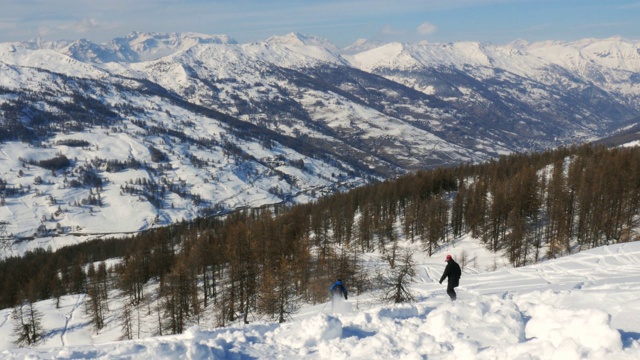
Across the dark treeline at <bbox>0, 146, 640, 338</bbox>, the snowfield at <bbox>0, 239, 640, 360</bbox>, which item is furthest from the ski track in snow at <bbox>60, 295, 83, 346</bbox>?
the snowfield at <bbox>0, 239, 640, 360</bbox>

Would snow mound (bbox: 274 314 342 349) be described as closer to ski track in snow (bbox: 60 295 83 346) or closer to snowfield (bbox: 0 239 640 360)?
snowfield (bbox: 0 239 640 360)

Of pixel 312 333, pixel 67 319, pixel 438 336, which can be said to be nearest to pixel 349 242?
pixel 67 319

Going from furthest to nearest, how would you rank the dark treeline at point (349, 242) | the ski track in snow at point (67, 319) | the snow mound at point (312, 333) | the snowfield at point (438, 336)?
the ski track in snow at point (67, 319), the dark treeline at point (349, 242), the snow mound at point (312, 333), the snowfield at point (438, 336)

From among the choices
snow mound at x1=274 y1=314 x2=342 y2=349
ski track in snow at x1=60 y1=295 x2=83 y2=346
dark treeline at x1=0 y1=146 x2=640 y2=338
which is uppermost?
snow mound at x1=274 y1=314 x2=342 y2=349

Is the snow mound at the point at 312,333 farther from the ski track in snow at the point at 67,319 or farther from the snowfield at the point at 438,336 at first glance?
the ski track in snow at the point at 67,319

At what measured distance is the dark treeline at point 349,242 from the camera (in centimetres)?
6131

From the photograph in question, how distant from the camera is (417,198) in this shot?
111438 millimetres

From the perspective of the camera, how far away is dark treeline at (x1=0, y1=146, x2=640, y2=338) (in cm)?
6131

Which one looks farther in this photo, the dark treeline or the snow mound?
the dark treeline

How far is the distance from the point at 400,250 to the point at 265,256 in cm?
3605

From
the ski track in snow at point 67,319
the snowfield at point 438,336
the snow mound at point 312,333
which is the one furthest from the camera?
the ski track in snow at point 67,319

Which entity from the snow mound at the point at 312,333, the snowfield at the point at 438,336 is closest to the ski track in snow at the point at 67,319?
the snowfield at the point at 438,336

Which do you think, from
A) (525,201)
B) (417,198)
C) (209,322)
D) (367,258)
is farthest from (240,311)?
(417,198)

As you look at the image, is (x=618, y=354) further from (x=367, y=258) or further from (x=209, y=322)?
(x=367, y=258)
